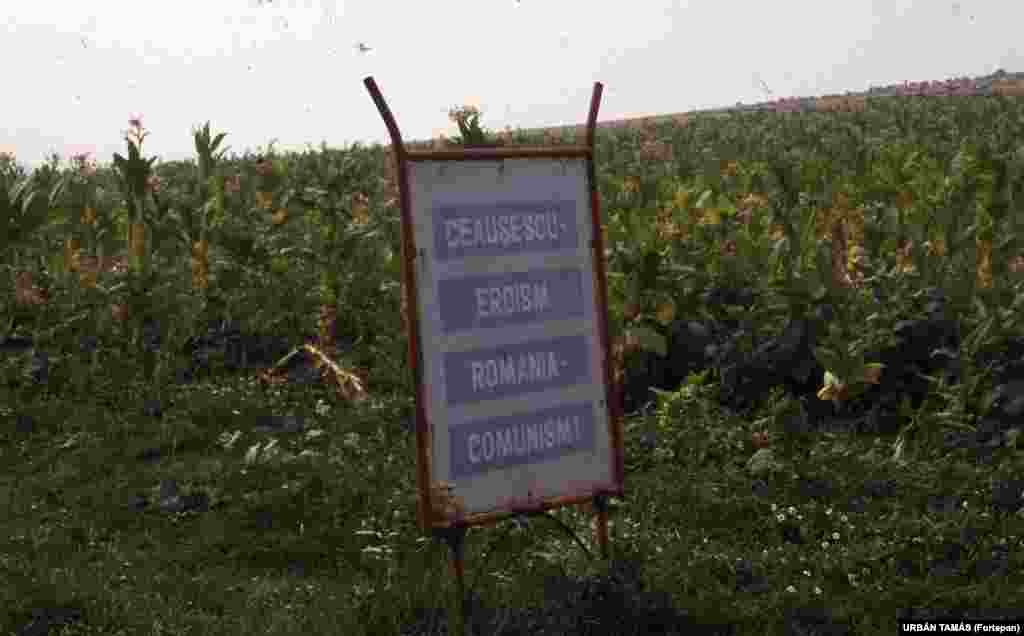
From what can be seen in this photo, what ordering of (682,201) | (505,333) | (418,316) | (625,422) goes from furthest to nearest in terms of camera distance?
(682,201) → (625,422) → (505,333) → (418,316)

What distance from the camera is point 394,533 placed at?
5520 mm

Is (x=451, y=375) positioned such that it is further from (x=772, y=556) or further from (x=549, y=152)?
(x=772, y=556)

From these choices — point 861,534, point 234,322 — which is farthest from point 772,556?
point 234,322

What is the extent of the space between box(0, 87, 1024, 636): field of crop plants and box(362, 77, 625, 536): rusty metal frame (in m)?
0.29

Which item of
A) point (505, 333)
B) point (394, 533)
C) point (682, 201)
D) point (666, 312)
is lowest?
point (394, 533)

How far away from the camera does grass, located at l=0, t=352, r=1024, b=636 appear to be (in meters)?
4.79

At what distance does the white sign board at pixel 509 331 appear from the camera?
4.32 meters

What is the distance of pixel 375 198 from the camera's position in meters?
14.5

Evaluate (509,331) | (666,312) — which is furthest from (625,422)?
(509,331)

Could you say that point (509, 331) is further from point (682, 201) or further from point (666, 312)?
point (682, 201)

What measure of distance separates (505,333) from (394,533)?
1.39m

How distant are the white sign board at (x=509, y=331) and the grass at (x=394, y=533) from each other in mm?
460

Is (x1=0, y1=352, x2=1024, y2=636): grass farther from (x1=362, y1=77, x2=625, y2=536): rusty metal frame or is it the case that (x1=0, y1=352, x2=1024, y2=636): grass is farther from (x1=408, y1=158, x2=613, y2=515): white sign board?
(x1=408, y1=158, x2=613, y2=515): white sign board

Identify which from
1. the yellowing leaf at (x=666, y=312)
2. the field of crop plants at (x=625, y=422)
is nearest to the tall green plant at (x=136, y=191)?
the field of crop plants at (x=625, y=422)
